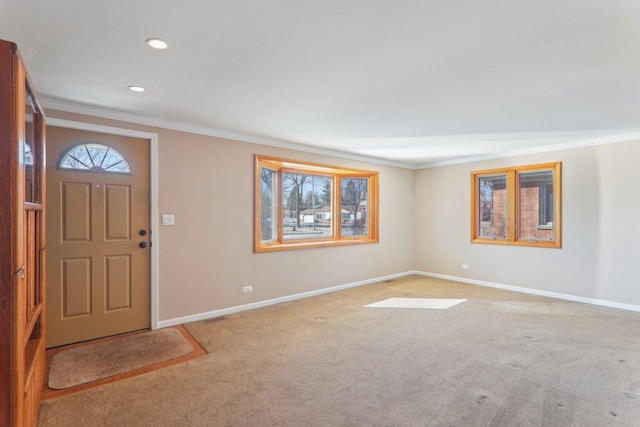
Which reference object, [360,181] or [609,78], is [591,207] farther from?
[360,181]

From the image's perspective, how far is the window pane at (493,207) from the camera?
551cm

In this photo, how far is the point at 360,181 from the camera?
5996 millimetres

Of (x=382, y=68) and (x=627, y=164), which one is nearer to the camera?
(x=382, y=68)

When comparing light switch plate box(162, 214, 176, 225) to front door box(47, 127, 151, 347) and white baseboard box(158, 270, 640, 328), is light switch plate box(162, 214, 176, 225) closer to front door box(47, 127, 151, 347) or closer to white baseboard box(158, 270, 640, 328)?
front door box(47, 127, 151, 347)

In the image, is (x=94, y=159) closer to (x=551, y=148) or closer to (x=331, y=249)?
(x=331, y=249)

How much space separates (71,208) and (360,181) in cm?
429

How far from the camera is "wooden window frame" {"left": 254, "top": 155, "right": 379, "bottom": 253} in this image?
441 centimetres

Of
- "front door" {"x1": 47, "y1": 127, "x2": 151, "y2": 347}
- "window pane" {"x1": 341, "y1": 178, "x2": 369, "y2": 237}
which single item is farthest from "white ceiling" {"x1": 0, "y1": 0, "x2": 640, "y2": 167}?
"window pane" {"x1": 341, "y1": 178, "x2": 369, "y2": 237}

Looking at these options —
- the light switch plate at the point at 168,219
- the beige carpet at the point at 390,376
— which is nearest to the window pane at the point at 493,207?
the beige carpet at the point at 390,376

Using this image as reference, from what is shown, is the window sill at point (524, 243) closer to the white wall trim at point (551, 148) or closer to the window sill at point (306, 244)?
the white wall trim at point (551, 148)

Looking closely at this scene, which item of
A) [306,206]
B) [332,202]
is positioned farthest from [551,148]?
[306,206]

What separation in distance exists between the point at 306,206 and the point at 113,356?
3261mm

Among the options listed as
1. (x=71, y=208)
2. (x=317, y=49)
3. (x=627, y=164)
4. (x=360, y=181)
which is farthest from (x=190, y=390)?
(x=627, y=164)

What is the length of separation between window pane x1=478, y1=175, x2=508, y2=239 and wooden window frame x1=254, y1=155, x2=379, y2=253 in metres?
1.85
